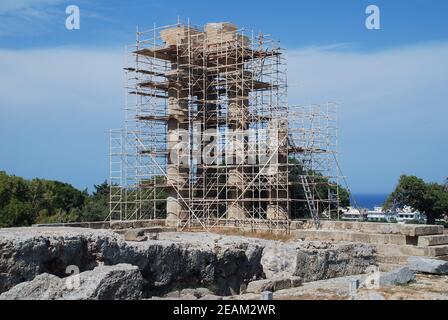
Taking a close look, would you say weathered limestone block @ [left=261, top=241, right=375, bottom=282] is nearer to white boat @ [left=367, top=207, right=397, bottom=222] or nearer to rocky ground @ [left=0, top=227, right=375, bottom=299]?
rocky ground @ [left=0, top=227, right=375, bottom=299]

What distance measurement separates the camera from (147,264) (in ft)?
47.1

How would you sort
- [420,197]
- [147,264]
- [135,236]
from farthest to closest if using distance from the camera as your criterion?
[420,197] → [135,236] → [147,264]

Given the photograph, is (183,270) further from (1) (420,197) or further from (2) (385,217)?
(2) (385,217)

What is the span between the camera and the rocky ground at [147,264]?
10.7 meters

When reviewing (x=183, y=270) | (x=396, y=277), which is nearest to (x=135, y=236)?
(x=183, y=270)

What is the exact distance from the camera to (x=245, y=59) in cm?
3334

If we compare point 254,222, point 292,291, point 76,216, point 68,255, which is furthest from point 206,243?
point 76,216

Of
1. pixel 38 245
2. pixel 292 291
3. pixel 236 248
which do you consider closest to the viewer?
pixel 38 245

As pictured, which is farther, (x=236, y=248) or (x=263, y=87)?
(x=263, y=87)

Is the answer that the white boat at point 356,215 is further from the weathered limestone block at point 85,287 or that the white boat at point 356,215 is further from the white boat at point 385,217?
the weathered limestone block at point 85,287

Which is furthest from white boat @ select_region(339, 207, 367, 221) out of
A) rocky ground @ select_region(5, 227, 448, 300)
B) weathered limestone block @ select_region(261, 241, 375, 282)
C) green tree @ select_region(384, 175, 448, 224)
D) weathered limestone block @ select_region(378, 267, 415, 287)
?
weathered limestone block @ select_region(378, 267, 415, 287)

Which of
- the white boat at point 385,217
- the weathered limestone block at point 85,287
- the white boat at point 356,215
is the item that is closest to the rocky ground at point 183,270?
the weathered limestone block at point 85,287

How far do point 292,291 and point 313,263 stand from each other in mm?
2816
